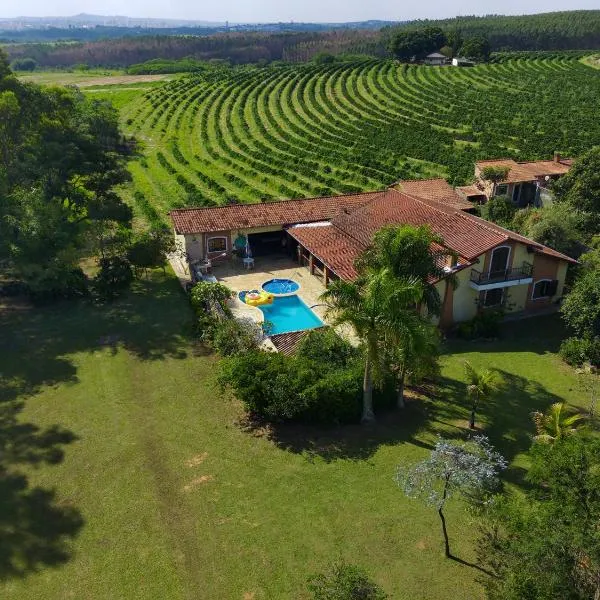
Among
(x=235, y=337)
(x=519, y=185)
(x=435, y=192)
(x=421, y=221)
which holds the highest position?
(x=421, y=221)

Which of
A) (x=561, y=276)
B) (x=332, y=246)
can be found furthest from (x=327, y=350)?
(x=561, y=276)

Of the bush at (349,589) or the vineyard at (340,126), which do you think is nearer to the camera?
the bush at (349,589)

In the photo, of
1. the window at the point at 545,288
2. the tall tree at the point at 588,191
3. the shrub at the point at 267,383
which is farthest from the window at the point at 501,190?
the shrub at the point at 267,383

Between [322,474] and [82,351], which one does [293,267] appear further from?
[322,474]

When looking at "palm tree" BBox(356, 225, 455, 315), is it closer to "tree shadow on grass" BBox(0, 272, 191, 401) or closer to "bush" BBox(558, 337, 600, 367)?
"bush" BBox(558, 337, 600, 367)

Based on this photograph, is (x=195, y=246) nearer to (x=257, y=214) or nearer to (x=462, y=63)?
(x=257, y=214)

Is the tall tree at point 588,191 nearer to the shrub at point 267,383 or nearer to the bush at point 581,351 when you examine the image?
the bush at point 581,351
